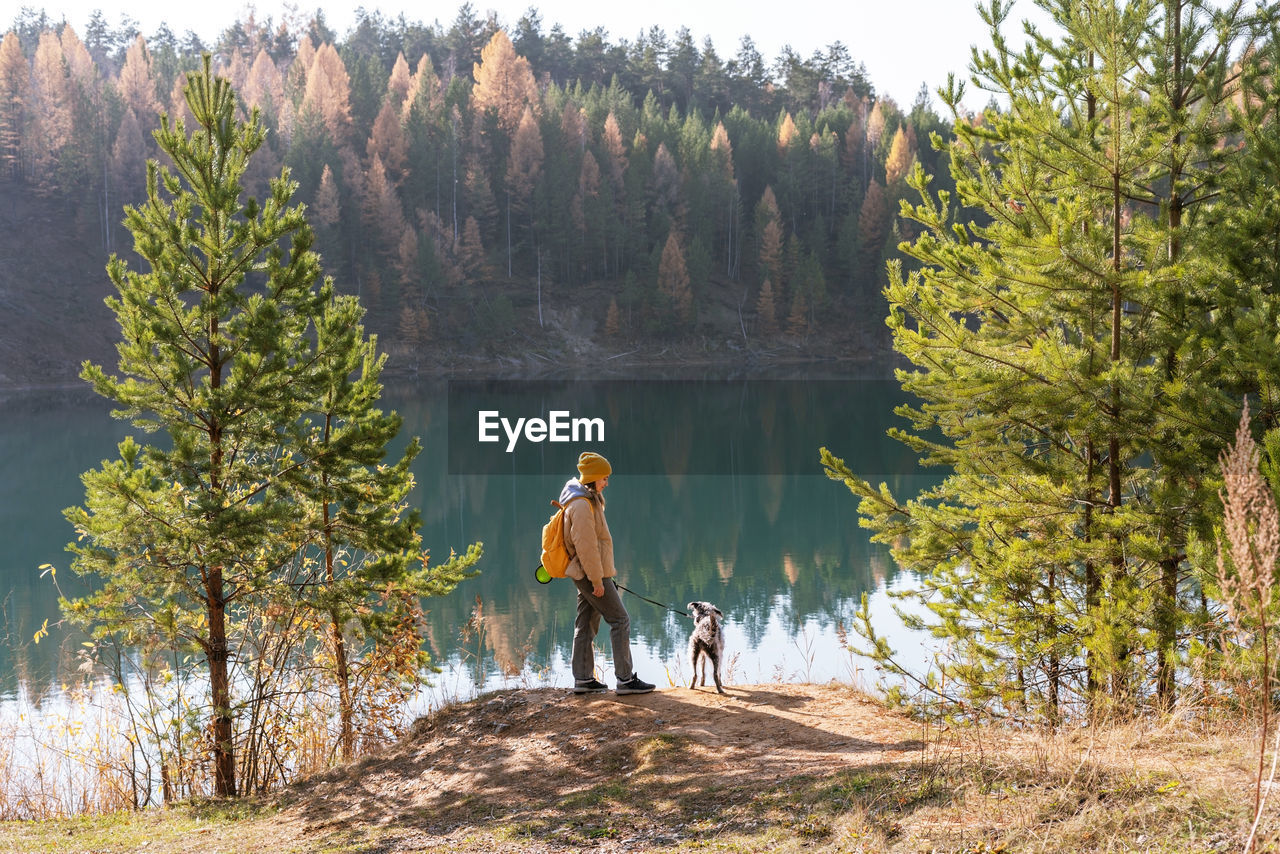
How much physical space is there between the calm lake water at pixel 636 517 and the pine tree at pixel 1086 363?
405 centimetres

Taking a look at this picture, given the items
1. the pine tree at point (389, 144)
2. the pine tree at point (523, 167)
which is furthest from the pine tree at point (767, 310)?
the pine tree at point (389, 144)

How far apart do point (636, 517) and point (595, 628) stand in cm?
2005

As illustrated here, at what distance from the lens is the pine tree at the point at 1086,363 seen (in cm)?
716

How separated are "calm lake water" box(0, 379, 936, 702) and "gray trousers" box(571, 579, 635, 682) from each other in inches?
132

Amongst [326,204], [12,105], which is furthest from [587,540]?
[12,105]

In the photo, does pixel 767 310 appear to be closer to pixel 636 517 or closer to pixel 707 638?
pixel 636 517

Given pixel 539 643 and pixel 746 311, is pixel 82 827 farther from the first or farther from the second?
pixel 746 311

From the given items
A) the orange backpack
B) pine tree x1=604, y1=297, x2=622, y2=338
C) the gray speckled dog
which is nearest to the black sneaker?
the gray speckled dog

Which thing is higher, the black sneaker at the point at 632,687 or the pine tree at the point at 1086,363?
the pine tree at the point at 1086,363

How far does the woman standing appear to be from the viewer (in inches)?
315

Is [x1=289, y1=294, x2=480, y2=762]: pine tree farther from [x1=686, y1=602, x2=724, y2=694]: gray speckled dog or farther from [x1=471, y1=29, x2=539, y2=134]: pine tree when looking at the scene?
[x1=471, y1=29, x2=539, y2=134]: pine tree

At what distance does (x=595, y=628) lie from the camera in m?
8.64

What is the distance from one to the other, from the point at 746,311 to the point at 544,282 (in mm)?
14090

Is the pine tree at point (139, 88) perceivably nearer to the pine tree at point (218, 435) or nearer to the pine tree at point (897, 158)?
the pine tree at point (897, 158)
